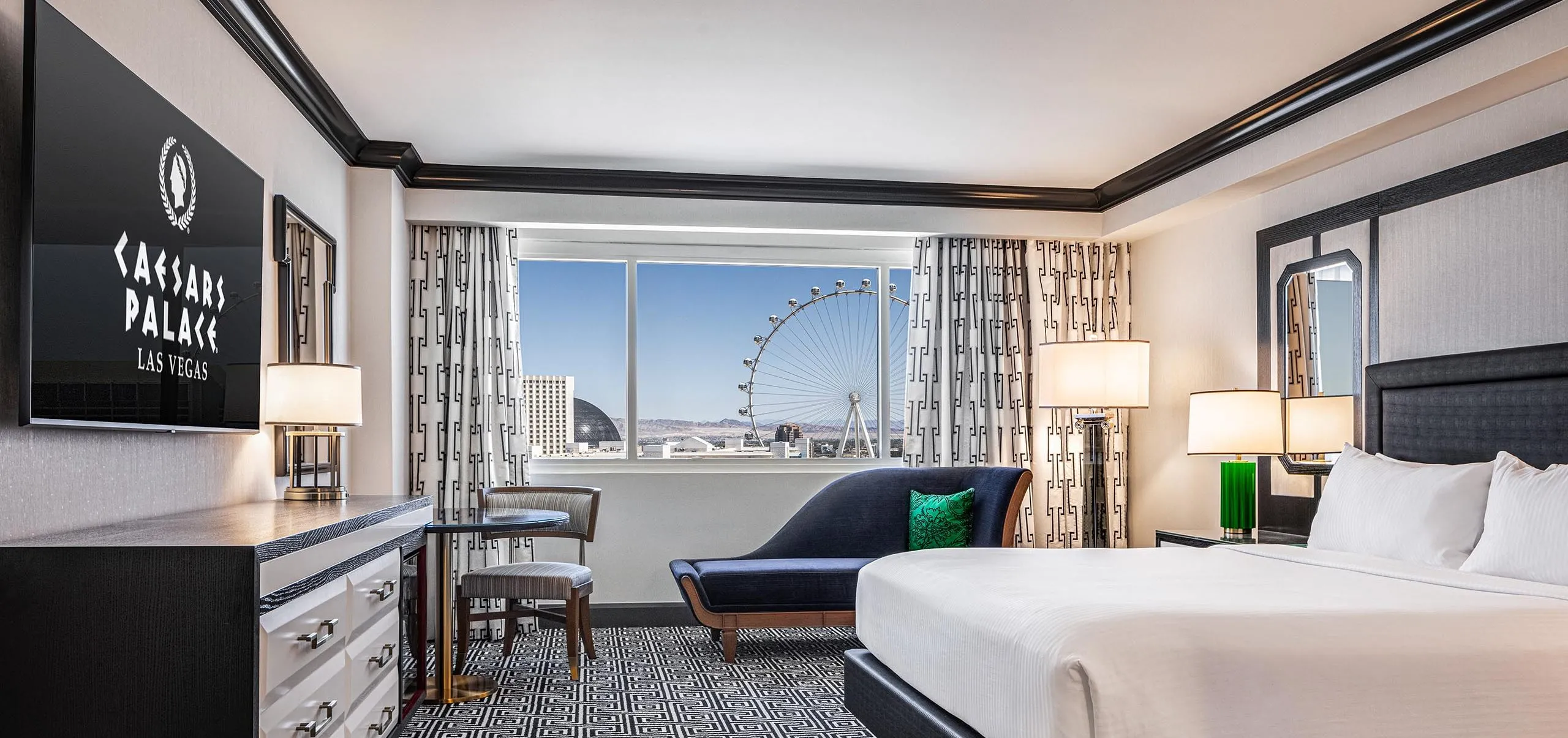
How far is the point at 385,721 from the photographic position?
331 cm

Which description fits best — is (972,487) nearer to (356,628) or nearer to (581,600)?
(581,600)

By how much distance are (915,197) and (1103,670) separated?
13.6ft

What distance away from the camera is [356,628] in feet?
9.52

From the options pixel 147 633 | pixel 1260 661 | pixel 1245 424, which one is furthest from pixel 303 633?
pixel 1245 424

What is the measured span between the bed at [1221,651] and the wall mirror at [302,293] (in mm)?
2315

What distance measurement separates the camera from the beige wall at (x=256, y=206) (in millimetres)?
2166

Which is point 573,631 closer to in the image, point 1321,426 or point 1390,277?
point 1321,426

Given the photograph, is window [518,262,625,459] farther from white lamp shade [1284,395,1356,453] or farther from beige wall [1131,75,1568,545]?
white lamp shade [1284,395,1356,453]

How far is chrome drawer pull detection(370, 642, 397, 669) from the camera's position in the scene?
123 inches

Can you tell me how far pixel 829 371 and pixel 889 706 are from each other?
3.44 m

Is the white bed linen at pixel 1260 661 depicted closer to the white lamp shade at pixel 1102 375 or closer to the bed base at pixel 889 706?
the bed base at pixel 889 706

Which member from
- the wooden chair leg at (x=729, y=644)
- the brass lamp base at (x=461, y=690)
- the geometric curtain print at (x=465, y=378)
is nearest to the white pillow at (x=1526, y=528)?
A: the wooden chair leg at (x=729, y=644)

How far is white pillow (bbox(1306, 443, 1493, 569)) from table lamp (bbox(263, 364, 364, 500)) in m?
3.40

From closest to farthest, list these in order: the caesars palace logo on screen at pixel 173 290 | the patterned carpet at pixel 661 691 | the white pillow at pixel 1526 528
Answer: the caesars palace logo on screen at pixel 173 290 < the white pillow at pixel 1526 528 < the patterned carpet at pixel 661 691
